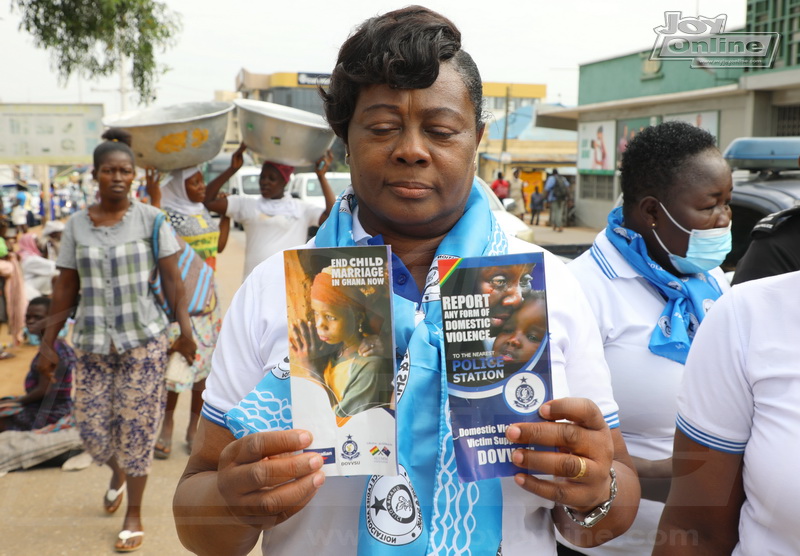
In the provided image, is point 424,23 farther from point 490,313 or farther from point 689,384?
point 689,384

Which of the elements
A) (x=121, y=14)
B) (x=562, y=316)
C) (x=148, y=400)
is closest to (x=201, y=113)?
(x=148, y=400)

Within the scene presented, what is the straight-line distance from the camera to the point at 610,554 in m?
2.18

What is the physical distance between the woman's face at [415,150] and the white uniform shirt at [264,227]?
4.22 meters

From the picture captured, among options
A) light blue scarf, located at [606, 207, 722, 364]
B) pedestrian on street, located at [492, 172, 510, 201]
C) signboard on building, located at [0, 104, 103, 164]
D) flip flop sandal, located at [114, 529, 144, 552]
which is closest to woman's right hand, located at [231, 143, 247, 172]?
flip flop sandal, located at [114, 529, 144, 552]

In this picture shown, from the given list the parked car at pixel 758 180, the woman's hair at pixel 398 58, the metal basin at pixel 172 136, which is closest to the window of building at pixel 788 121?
the parked car at pixel 758 180

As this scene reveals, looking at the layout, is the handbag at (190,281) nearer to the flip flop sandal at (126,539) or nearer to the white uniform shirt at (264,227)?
the white uniform shirt at (264,227)

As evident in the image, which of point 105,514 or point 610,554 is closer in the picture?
point 610,554

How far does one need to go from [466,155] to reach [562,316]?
364 millimetres

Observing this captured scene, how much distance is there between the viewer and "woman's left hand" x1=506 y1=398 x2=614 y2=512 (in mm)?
1223

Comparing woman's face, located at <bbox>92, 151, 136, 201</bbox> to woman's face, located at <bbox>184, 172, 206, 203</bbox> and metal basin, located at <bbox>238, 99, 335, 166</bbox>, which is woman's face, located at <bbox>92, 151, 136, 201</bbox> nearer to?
woman's face, located at <bbox>184, 172, 206, 203</bbox>

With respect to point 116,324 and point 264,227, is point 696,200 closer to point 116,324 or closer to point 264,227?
point 116,324

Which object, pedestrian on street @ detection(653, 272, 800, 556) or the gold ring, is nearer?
the gold ring

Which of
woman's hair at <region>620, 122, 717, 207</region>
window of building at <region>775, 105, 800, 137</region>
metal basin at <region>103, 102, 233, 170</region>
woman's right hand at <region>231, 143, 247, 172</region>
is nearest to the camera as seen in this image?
woman's hair at <region>620, 122, 717, 207</region>

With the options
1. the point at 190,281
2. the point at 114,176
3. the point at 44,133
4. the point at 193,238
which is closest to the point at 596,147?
the point at 44,133
